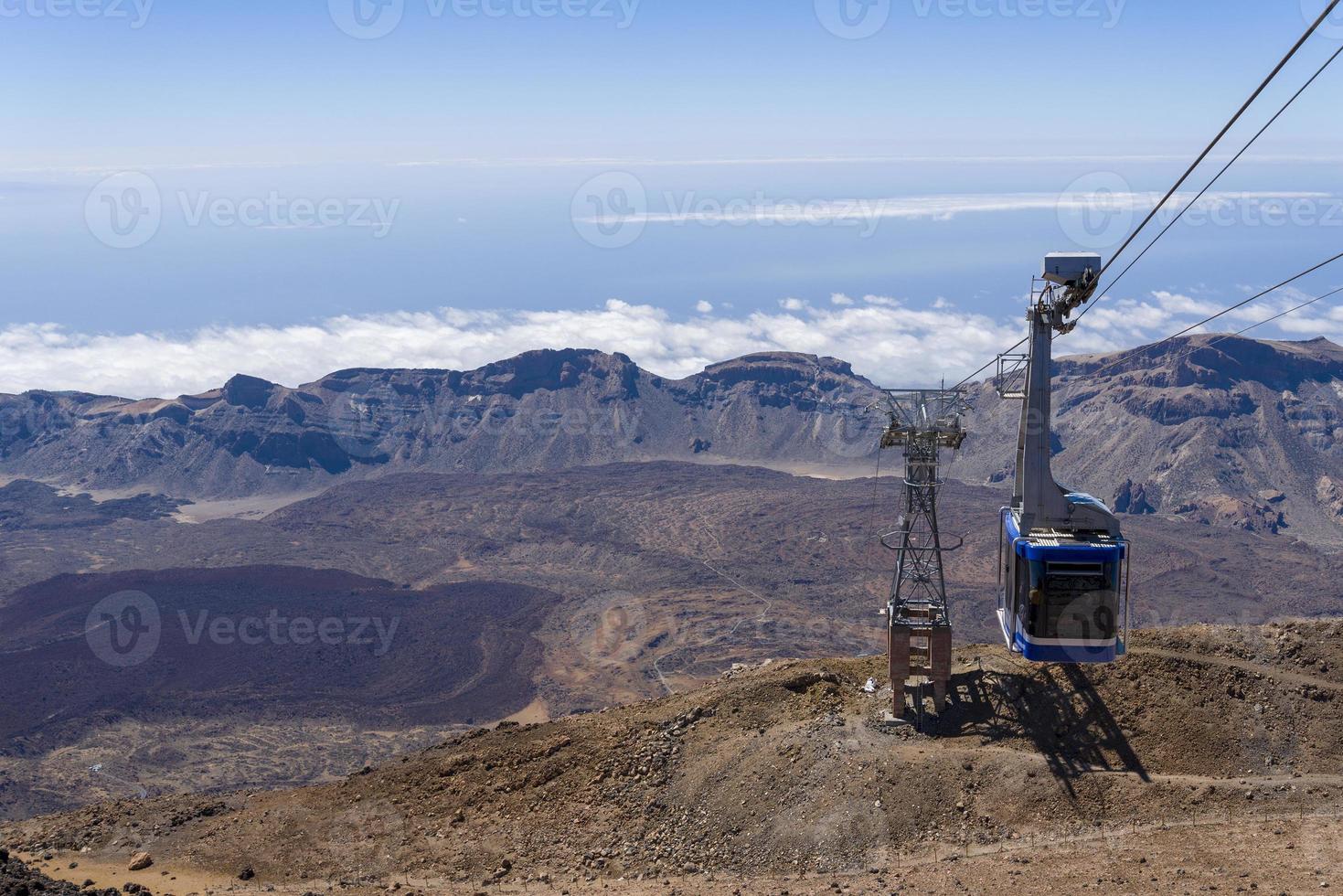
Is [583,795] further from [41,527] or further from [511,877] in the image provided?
[41,527]

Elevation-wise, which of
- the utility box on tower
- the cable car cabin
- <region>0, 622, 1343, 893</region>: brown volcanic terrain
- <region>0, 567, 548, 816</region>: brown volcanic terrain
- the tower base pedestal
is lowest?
<region>0, 567, 548, 816</region>: brown volcanic terrain

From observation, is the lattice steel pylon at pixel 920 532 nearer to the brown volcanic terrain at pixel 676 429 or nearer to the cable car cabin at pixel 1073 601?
the cable car cabin at pixel 1073 601

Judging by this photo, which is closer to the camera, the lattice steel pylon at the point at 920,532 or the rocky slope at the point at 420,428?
the lattice steel pylon at the point at 920,532

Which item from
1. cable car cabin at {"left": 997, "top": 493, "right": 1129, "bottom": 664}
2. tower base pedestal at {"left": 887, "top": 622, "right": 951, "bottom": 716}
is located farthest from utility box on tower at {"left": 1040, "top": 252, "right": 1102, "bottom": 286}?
tower base pedestal at {"left": 887, "top": 622, "right": 951, "bottom": 716}

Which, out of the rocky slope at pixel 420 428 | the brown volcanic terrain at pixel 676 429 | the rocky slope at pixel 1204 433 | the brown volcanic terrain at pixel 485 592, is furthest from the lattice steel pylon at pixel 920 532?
the rocky slope at pixel 420 428

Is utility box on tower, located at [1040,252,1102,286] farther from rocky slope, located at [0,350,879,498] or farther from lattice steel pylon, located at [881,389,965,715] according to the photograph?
rocky slope, located at [0,350,879,498]

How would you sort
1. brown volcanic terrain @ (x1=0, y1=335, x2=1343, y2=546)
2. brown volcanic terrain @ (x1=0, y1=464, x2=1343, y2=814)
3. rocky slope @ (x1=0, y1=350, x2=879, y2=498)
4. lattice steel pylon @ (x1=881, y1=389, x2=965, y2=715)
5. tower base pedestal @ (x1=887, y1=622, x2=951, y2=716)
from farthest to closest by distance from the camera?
1. rocky slope @ (x1=0, y1=350, x2=879, y2=498)
2. brown volcanic terrain @ (x1=0, y1=335, x2=1343, y2=546)
3. brown volcanic terrain @ (x1=0, y1=464, x2=1343, y2=814)
4. lattice steel pylon @ (x1=881, y1=389, x2=965, y2=715)
5. tower base pedestal @ (x1=887, y1=622, x2=951, y2=716)

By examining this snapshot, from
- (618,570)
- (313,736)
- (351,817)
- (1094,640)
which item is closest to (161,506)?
(618,570)
